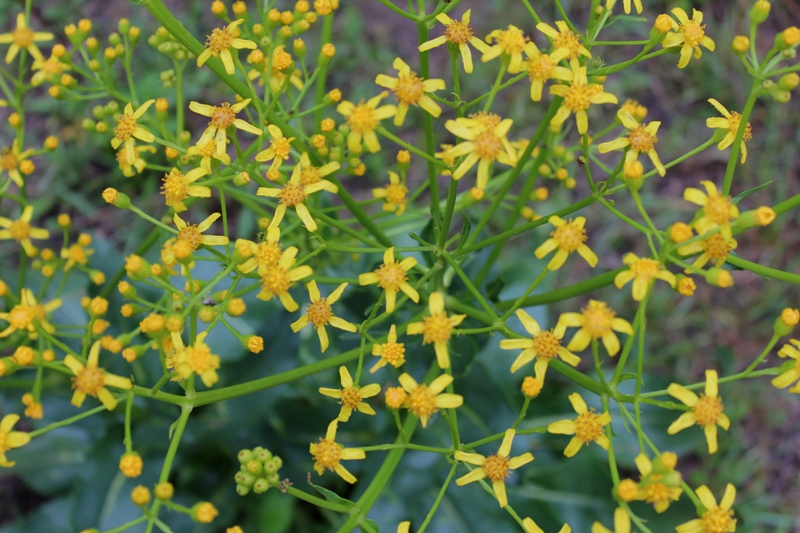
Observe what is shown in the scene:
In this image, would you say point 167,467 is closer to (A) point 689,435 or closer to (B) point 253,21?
(A) point 689,435

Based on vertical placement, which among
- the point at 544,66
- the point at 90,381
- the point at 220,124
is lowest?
the point at 90,381

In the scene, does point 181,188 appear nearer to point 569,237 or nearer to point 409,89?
point 409,89

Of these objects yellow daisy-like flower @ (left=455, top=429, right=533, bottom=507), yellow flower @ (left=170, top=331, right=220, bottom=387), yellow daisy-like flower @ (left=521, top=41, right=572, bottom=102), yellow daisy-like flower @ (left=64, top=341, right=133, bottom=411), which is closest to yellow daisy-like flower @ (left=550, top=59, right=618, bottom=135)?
yellow daisy-like flower @ (left=521, top=41, right=572, bottom=102)

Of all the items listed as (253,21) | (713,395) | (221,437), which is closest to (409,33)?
(253,21)

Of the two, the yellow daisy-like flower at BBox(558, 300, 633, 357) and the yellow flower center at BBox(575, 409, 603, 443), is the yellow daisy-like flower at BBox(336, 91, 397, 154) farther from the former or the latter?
the yellow flower center at BBox(575, 409, 603, 443)

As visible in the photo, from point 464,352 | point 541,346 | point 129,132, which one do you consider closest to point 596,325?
point 541,346

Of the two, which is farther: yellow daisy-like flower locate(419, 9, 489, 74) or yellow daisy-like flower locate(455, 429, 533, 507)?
yellow daisy-like flower locate(419, 9, 489, 74)

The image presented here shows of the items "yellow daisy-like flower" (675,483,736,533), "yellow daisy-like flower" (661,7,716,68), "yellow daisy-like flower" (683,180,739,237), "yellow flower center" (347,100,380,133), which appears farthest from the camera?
"yellow daisy-like flower" (661,7,716,68)
